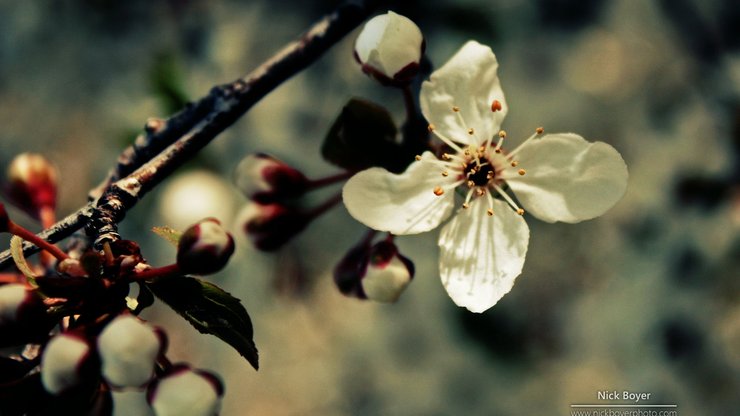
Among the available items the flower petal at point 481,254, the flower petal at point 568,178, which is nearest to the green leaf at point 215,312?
the flower petal at point 481,254

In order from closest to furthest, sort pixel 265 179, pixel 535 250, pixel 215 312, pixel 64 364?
1. pixel 64 364
2. pixel 215 312
3. pixel 265 179
4. pixel 535 250

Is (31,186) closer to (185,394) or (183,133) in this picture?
(183,133)

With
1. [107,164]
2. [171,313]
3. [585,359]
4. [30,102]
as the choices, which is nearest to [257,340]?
[171,313]

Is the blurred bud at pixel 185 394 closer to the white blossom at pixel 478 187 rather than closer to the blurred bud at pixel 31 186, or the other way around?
the white blossom at pixel 478 187

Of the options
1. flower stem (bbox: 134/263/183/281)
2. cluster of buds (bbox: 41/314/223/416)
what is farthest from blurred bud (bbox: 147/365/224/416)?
flower stem (bbox: 134/263/183/281)

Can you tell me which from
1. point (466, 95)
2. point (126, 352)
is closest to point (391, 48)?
point (466, 95)

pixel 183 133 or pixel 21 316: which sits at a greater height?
pixel 183 133

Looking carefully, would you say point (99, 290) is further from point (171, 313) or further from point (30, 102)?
point (30, 102)
